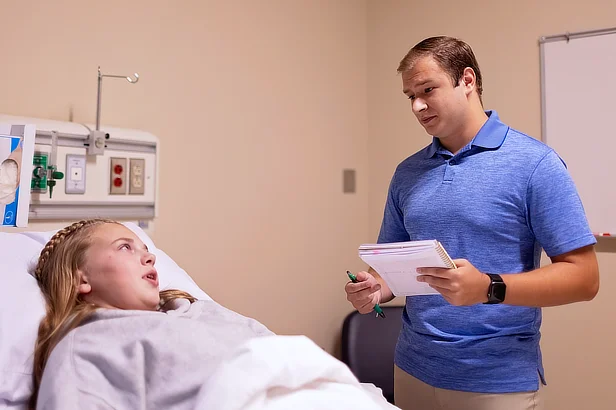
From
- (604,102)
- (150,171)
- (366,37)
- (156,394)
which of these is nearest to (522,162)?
(156,394)

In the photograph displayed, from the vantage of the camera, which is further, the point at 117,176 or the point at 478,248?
the point at 117,176

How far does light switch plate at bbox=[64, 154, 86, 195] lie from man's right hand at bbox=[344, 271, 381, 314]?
2.88 feet

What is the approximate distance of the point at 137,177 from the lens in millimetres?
1979

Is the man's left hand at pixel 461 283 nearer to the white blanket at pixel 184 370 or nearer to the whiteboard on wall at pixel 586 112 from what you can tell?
the white blanket at pixel 184 370

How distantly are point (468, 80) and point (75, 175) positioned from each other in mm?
1173

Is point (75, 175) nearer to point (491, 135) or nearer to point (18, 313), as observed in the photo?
point (18, 313)

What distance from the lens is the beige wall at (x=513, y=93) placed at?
2.56 meters

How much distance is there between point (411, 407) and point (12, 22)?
5.11ft

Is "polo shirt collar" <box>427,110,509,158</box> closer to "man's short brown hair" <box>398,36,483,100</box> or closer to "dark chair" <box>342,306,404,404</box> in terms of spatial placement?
"man's short brown hair" <box>398,36,483,100</box>

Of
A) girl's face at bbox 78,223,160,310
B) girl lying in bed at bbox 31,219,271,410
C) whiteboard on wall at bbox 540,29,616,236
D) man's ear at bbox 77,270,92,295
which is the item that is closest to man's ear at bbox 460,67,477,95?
girl lying in bed at bbox 31,219,271,410

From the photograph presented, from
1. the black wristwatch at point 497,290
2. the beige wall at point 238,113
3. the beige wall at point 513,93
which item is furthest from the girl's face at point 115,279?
the beige wall at point 513,93

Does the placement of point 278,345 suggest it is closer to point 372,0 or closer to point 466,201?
point 466,201

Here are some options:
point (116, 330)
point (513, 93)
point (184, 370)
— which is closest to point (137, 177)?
point (116, 330)

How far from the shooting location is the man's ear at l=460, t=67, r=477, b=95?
1.54 metres
